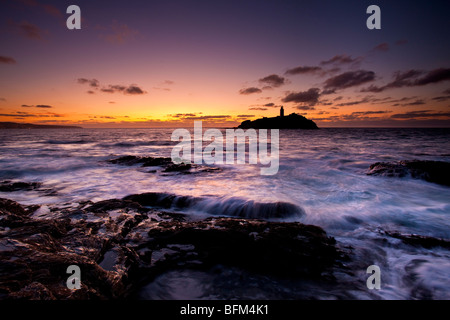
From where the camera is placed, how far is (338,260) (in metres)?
3.04

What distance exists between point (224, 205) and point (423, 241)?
4.17 m

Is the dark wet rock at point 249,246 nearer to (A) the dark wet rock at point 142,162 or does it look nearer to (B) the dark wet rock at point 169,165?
(B) the dark wet rock at point 169,165

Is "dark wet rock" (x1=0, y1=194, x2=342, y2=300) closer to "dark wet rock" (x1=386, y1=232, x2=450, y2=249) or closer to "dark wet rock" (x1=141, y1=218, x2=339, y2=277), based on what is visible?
"dark wet rock" (x1=141, y1=218, x2=339, y2=277)

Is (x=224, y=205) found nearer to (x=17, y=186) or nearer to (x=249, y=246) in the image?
(x=249, y=246)

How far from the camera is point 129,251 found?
2959mm

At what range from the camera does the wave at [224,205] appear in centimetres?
517

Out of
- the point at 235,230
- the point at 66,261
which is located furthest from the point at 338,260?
the point at 66,261

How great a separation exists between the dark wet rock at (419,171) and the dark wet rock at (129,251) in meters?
7.77

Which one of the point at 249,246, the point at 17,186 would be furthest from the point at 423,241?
the point at 17,186

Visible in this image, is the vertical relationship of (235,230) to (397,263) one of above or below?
above

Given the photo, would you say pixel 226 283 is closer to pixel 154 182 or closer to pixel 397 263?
pixel 397 263

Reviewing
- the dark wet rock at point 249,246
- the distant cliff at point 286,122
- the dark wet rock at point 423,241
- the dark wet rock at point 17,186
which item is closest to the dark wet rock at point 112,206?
the dark wet rock at point 249,246

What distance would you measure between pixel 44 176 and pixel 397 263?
12.6 m
